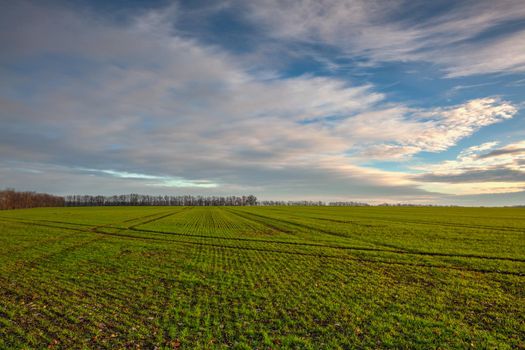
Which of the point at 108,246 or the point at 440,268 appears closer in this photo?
the point at 440,268

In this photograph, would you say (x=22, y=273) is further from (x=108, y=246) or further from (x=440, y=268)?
(x=440, y=268)

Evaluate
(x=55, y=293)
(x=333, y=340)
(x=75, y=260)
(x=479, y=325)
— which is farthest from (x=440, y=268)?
(x=75, y=260)

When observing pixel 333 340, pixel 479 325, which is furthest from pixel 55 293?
pixel 479 325

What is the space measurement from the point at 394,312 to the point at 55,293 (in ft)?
49.7

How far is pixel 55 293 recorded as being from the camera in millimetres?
14609

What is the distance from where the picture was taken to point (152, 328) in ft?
35.4

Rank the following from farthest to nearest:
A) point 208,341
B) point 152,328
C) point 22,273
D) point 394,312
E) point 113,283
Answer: point 22,273 → point 113,283 → point 394,312 → point 152,328 → point 208,341

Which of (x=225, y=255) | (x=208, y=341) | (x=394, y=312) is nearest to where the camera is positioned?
(x=208, y=341)

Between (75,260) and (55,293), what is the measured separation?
344 inches

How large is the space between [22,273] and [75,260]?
4015 millimetres

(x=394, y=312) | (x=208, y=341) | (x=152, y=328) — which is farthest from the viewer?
(x=394, y=312)

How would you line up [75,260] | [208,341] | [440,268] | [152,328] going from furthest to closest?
[75,260], [440,268], [152,328], [208,341]

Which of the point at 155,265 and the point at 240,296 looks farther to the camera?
the point at 155,265

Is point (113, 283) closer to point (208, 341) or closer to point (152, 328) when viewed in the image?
point (152, 328)
